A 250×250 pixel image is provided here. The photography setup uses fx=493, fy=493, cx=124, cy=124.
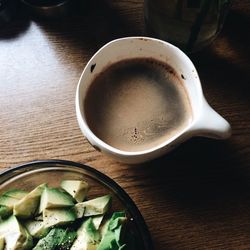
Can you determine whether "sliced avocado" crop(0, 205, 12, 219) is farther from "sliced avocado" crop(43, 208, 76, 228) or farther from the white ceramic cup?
the white ceramic cup

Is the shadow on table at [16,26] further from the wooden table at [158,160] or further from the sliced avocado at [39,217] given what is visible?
the sliced avocado at [39,217]

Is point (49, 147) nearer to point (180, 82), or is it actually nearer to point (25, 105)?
point (25, 105)

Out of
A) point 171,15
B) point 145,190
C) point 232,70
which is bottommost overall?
point 145,190

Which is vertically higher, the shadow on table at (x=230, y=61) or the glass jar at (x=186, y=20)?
the glass jar at (x=186, y=20)

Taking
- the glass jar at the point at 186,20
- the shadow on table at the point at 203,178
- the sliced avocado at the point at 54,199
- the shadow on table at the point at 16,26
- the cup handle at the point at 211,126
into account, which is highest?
the glass jar at the point at 186,20

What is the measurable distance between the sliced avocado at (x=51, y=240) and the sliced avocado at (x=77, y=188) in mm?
70

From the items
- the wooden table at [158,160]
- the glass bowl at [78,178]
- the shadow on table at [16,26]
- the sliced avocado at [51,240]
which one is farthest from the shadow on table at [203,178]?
the shadow on table at [16,26]

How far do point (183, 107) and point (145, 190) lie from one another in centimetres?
18

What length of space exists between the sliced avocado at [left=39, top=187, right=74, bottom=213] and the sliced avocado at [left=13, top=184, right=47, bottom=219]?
0.03 ft

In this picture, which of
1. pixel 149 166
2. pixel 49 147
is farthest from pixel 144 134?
pixel 49 147

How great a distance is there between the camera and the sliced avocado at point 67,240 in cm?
85

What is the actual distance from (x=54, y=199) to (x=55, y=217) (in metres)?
0.03

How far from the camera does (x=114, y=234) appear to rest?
2.69 feet

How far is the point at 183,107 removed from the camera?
958mm
